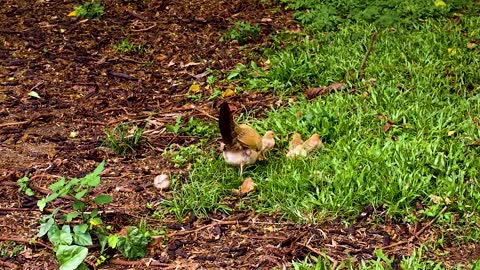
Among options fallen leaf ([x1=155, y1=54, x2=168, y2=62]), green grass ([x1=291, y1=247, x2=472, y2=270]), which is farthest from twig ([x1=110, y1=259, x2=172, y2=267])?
fallen leaf ([x1=155, y1=54, x2=168, y2=62])

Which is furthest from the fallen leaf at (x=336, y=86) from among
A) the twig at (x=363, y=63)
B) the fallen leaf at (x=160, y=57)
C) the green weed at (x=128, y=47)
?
the green weed at (x=128, y=47)

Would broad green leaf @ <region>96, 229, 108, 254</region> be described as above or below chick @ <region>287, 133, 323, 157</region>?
below

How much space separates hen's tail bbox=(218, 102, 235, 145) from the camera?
4066 millimetres

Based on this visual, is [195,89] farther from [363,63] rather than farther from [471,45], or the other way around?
[471,45]

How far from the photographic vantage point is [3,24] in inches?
282

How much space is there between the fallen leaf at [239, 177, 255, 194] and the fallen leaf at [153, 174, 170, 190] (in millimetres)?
464

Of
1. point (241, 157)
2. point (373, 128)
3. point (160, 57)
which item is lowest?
point (160, 57)

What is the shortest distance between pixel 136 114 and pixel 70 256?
2049 millimetres

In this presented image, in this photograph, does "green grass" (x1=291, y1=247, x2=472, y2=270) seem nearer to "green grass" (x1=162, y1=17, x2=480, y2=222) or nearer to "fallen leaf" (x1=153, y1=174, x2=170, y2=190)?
"green grass" (x1=162, y1=17, x2=480, y2=222)

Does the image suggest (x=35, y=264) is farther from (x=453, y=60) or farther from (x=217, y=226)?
(x=453, y=60)

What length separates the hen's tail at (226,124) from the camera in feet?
13.3

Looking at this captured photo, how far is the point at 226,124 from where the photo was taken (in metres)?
4.12

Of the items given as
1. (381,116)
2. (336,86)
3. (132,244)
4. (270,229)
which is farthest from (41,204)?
(336,86)

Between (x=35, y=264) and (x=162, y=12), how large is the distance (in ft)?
13.9
